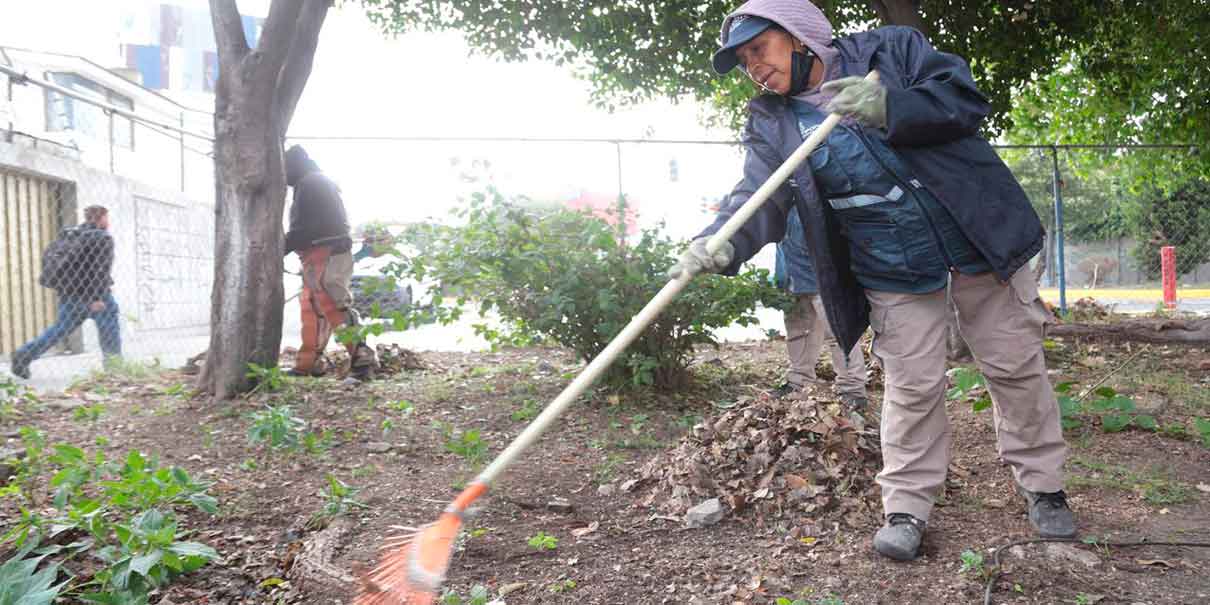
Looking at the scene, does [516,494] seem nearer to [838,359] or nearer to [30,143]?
[838,359]

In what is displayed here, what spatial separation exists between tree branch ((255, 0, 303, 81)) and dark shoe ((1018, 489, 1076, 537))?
15.8ft

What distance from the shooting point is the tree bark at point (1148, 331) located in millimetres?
6312

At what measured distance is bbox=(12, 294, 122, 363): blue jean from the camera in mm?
6477

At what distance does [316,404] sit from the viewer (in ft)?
16.6

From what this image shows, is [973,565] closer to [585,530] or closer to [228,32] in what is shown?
[585,530]

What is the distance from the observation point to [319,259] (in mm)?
6066

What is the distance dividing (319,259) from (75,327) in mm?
2467

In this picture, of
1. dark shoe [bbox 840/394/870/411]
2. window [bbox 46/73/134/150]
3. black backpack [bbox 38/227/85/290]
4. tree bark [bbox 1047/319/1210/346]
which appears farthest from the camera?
window [bbox 46/73/134/150]

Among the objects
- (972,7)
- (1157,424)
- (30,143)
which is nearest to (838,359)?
(1157,424)

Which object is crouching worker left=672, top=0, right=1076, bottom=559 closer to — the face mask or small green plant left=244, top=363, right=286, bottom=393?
the face mask

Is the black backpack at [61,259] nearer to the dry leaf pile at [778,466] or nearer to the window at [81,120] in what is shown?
the window at [81,120]

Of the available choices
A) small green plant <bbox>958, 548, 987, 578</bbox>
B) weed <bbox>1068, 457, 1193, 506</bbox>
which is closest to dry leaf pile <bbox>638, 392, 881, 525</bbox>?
small green plant <bbox>958, 548, 987, 578</bbox>

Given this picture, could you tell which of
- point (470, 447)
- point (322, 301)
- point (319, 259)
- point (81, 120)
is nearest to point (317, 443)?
point (470, 447)

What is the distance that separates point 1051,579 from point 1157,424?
2037mm
